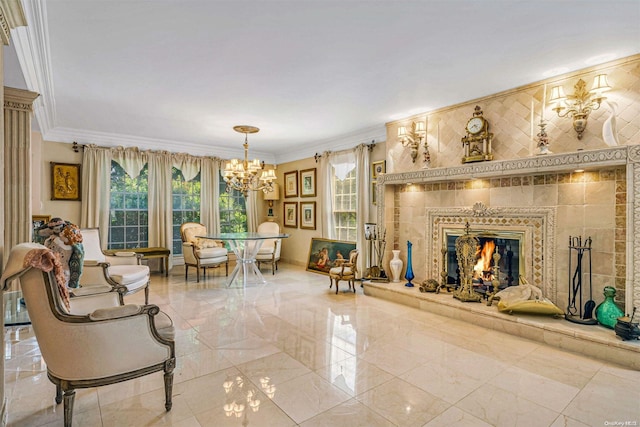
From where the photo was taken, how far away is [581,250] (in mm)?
3307

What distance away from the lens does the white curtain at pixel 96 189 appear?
226 inches

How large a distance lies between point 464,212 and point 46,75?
4982mm

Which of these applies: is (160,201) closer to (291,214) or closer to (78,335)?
(291,214)

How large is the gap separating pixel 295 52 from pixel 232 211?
5.19m

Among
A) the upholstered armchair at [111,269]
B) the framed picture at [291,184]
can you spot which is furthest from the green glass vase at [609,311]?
the framed picture at [291,184]

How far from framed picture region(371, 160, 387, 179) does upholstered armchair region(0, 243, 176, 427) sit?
4.19 metres

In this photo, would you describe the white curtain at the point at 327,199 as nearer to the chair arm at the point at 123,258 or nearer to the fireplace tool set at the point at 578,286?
the chair arm at the point at 123,258

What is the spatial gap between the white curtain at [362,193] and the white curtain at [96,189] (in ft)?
15.0

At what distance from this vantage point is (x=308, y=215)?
721cm

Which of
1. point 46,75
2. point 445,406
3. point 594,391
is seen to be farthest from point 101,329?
point 594,391

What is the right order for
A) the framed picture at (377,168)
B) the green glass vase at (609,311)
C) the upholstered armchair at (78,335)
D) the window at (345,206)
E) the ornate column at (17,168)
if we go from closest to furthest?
1. the upholstered armchair at (78,335)
2. the green glass vase at (609,311)
3. the ornate column at (17,168)
4. the framed picture at (377,168)
5. the window at (345,206)

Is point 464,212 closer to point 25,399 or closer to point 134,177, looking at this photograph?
point 25,399

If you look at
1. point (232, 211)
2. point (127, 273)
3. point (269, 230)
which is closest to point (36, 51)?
point (127, 273)

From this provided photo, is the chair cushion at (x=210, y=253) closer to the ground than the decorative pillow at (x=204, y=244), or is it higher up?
closer to the ground
